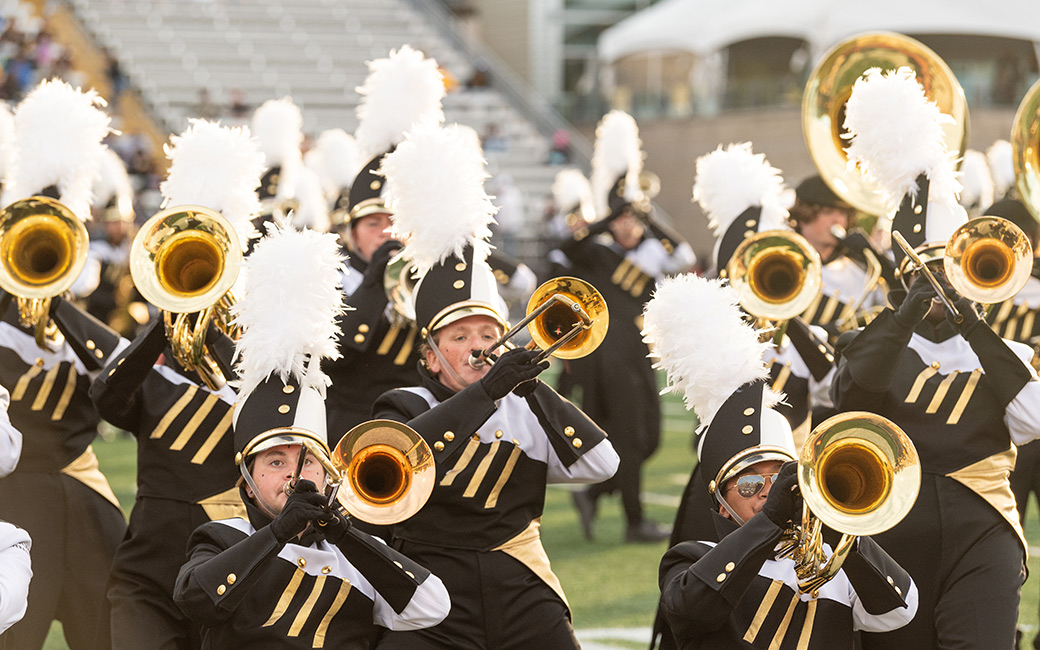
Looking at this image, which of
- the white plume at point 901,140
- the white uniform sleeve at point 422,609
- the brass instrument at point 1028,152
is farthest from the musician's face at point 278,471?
the brass instrument at point 1028,152

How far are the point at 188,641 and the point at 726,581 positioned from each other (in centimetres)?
183

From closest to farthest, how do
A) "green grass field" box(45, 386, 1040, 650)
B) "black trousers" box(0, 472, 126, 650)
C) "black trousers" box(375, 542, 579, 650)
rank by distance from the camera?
"black trousers" box(375, 542, 579, 650) → "black trousers" box(0, 472, 126, 650) → "green grass field" box(45, 386, 1040, 650)

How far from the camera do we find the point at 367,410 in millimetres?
5410

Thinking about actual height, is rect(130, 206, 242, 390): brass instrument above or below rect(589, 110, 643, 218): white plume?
below

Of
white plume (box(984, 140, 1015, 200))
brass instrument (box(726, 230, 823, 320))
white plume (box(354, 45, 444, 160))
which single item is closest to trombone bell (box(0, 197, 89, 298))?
white plume (box(354, 45, 444, 160))

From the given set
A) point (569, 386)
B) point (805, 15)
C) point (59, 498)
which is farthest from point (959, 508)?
point (805, 15)

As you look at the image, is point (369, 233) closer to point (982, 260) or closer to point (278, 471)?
point (278, 471)

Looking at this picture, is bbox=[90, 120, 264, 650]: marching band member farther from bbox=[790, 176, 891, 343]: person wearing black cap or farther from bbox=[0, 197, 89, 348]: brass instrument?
bbox=[790, 176, 891, 343]: person wearing black cap

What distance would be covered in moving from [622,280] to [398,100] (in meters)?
3.30

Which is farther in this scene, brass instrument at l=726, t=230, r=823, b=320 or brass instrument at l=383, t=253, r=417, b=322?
brass instrument at l=726, t=230, r=823, b=320

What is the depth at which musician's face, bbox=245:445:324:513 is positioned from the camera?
366 cm

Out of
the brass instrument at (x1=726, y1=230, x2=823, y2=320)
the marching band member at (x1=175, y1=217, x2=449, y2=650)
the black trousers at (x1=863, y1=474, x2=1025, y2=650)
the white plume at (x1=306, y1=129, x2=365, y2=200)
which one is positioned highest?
the white plume at (x1=306, y1=129, x2=365, y2=200)

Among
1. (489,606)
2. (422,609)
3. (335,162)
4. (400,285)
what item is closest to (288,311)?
(422,609)

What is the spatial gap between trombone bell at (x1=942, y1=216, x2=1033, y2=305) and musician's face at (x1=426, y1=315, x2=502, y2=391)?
4.31 ft
